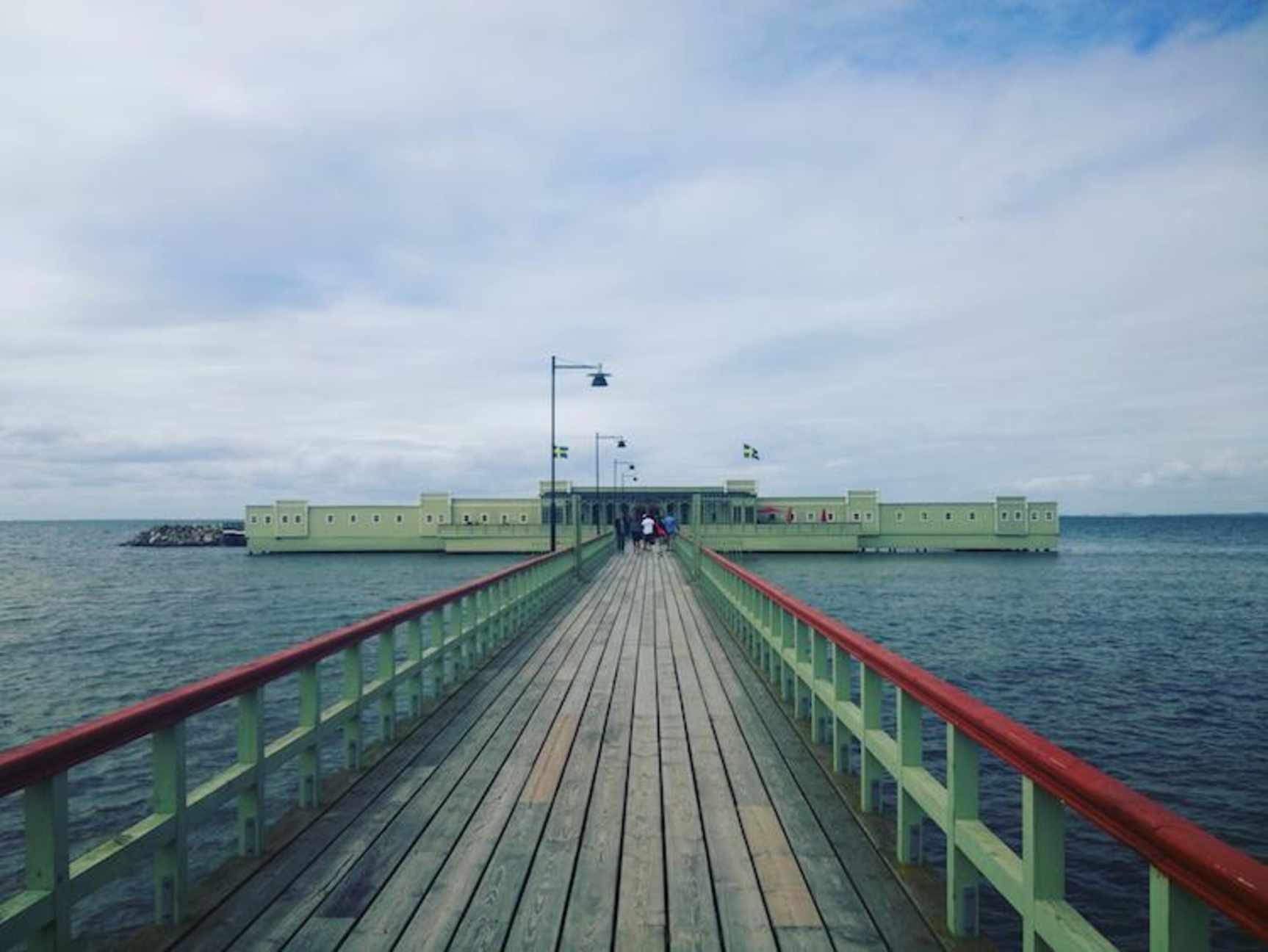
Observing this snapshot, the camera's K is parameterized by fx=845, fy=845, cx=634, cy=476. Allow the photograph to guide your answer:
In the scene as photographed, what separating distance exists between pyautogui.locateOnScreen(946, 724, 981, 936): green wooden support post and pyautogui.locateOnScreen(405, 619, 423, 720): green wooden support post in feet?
16.1

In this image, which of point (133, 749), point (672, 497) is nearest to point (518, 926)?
point (133, 749)

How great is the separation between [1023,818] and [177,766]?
3.51 m

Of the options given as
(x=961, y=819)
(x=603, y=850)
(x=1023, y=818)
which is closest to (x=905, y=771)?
(x=961, y=819)

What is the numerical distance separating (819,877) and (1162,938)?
87.3 inches

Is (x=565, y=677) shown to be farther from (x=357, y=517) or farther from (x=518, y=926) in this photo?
(x=357, y=517)

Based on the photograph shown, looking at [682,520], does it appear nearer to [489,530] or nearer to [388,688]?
[489,530]

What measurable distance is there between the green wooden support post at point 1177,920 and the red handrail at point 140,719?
3339 mm

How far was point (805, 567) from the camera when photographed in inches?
2165

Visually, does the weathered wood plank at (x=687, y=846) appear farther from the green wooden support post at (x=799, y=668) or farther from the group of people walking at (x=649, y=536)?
the group of people walking at (x=649, y=536)

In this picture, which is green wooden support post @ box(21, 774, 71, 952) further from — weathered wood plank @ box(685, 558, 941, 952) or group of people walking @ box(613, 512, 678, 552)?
group of people walking @ box(613, 512, 678, 552)

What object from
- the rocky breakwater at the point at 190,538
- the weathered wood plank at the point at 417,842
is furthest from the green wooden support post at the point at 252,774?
the rocky breakwater at the point at 190,538

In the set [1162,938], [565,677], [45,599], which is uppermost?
[1162,938]

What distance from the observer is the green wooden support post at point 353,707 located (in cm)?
594

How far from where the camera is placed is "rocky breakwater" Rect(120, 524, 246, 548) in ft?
366
